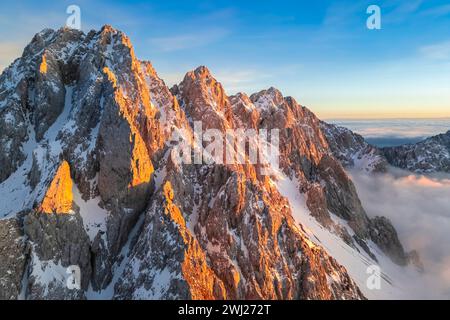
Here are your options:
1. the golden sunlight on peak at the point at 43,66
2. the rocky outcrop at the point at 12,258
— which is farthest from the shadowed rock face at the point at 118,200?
the golden sunlight on peak at the point at 43,66

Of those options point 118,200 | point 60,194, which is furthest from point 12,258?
point 118,200

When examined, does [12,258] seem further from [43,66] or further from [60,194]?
[43,66]

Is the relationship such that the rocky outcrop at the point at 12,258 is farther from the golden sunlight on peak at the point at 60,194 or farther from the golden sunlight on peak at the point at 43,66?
the golden sunlight on peak at the point at 43,66

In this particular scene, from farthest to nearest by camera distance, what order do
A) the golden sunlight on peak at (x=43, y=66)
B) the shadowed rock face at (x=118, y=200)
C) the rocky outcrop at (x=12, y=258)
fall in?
1. the golden sunlight on peak at (x=43, y=66)
2. the shadowed rock face at (x=118, y=200)
3. the rocky outcrop at (x=12, y=258)

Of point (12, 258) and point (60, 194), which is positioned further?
point (60, 194)

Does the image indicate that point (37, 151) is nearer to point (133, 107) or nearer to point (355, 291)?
point (133, 107)

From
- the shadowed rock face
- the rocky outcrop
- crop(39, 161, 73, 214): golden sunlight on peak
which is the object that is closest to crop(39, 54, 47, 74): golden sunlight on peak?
the shadowed rock face
